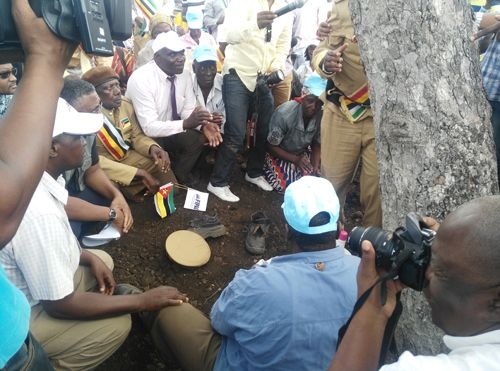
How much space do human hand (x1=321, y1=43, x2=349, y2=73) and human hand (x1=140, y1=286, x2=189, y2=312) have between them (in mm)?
1829

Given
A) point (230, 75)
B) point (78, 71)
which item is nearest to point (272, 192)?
point (230, 75)

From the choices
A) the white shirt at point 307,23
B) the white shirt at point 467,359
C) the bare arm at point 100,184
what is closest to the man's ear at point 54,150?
the bare arm at point 100,184

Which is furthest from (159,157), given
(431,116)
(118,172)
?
(431,116)

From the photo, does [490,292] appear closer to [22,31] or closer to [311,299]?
[311,299]

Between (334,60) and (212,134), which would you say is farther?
(212,134)

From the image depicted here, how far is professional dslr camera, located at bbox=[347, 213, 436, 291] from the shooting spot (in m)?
1.12

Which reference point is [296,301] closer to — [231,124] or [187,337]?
[187,337]

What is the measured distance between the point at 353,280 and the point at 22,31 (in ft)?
4.64

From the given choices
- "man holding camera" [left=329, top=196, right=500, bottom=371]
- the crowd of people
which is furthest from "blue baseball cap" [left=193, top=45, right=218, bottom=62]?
"man holding camera" [left=329, top=196, right=500, bottom=371]

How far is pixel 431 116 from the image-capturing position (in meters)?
1.66

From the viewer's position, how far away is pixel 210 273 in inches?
128

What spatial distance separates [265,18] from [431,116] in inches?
116

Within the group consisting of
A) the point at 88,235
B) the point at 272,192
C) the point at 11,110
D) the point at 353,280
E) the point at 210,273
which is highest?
the point at 11,110

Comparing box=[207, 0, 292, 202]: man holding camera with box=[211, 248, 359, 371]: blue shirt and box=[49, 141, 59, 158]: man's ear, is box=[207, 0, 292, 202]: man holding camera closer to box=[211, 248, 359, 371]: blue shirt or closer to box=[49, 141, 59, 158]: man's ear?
box=[49, 141, 59, 158]: man's ear
